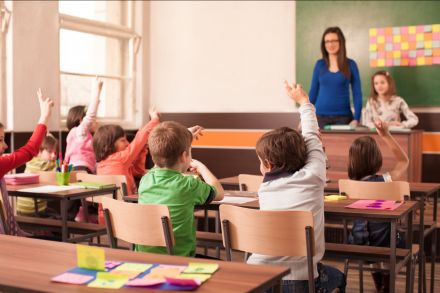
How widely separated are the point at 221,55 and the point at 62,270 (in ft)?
21.2

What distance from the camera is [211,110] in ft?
26.4

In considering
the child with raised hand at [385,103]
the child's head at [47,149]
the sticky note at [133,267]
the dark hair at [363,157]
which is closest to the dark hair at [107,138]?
the child's head at [47,149]

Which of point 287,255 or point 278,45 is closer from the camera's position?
point 287,255


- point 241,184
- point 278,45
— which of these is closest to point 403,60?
point 278,45

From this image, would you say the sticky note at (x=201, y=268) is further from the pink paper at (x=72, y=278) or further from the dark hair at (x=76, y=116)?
the dark hair at (x=76, y=116)

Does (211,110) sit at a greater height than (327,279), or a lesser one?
greater

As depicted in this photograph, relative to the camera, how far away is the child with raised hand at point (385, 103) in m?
6.34

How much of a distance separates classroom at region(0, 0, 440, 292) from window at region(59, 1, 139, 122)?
2cm

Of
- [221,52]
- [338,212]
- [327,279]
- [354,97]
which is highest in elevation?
[221,52]

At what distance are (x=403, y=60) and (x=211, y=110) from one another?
2442 millimetres

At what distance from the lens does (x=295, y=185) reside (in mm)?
2650

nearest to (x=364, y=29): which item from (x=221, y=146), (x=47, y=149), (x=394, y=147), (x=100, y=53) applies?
(x=221, y=146)

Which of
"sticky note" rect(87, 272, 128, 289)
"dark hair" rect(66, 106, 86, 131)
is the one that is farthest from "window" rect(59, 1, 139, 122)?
"sticky note" rect(87, 272, 128, 289)

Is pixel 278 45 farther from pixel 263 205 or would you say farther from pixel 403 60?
pixel 263 205
